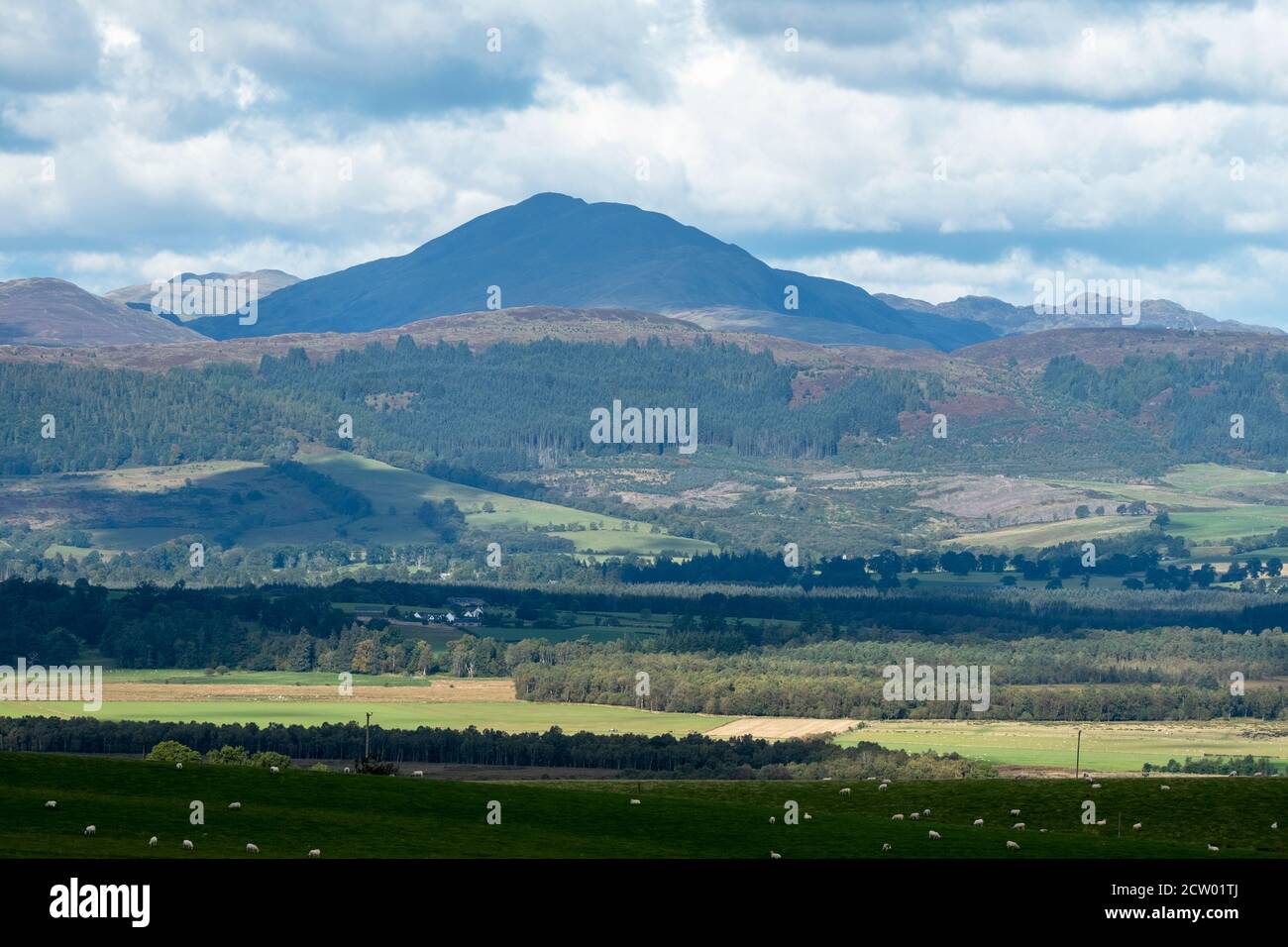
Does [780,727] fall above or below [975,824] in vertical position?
below

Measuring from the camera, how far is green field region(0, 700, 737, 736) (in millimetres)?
169375

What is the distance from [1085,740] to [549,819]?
11621cm

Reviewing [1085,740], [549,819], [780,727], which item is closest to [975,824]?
Answer: [549,819]

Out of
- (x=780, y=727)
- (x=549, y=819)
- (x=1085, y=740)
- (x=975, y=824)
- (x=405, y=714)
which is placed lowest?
(x=1085, y=740)

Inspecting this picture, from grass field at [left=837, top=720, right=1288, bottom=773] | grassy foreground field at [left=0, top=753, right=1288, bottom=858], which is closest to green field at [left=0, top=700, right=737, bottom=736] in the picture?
grass field at [left=837, top=720, right=1288, bottom=773]

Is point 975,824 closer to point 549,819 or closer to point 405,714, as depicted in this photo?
point 549,819

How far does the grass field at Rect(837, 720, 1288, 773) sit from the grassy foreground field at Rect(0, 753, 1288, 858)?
6484 cm

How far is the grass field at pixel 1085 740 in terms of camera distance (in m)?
152

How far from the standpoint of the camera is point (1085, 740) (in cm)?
17200

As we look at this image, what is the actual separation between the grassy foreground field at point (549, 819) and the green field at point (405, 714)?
307 feet
